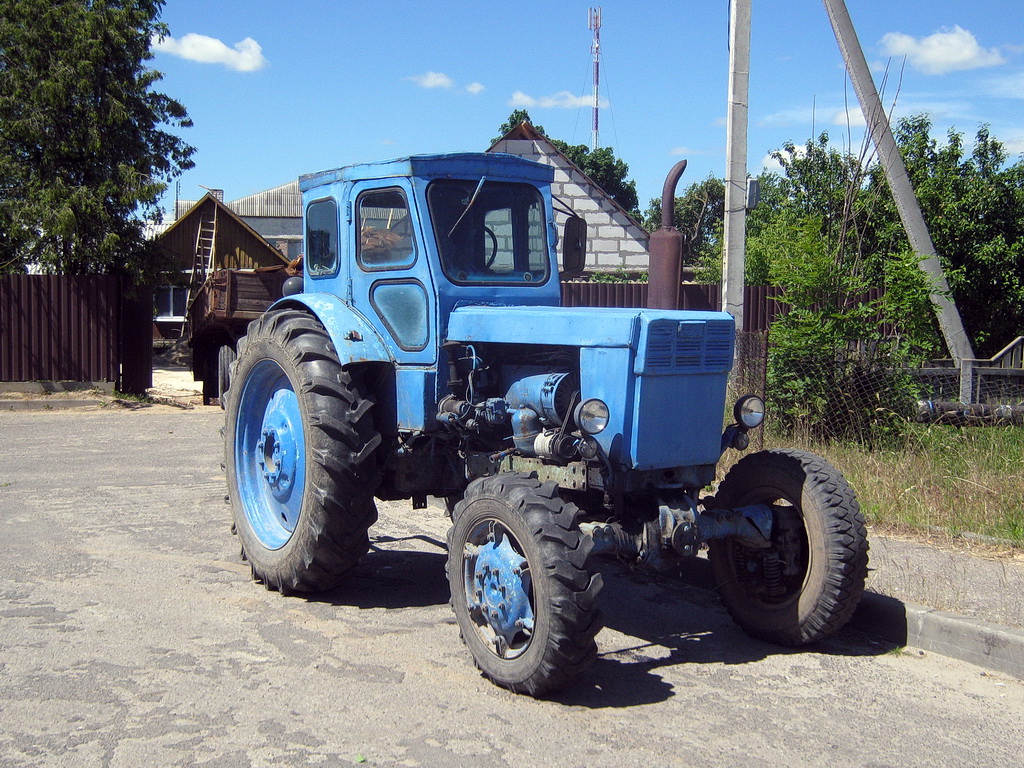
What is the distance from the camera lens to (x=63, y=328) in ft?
58.2

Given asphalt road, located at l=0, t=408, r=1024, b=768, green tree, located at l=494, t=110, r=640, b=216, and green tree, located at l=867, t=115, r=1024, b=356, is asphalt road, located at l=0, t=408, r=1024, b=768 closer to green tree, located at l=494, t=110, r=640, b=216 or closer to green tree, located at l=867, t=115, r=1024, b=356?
green tree, located at l=867, t=115, r=1024, b=356

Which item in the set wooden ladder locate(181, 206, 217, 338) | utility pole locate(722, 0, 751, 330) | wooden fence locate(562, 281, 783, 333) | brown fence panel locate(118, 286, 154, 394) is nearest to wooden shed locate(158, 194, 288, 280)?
wooden ladder locate(181, 206, 217, 338)

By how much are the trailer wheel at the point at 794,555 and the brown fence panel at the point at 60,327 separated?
1494 centimetres

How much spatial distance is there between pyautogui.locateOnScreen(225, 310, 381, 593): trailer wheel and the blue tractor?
1cm

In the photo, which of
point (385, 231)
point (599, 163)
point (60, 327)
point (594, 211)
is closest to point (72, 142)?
point (60, 327)

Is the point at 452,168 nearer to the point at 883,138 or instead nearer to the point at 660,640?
the point at 660,640

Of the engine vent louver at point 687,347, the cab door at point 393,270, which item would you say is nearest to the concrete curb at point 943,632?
the engine vent louver at point 687,347

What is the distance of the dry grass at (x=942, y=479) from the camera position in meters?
7.19

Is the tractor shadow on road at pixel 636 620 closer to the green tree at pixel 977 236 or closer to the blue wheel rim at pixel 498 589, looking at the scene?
the blue wheel rim at pixel 498 589

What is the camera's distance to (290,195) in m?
62.0

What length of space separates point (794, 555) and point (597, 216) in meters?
17.3

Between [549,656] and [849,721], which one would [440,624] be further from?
[849,721]

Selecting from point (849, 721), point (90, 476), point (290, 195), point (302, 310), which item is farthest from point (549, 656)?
point (290, 195)

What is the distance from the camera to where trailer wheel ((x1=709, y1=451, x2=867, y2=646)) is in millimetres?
5082
